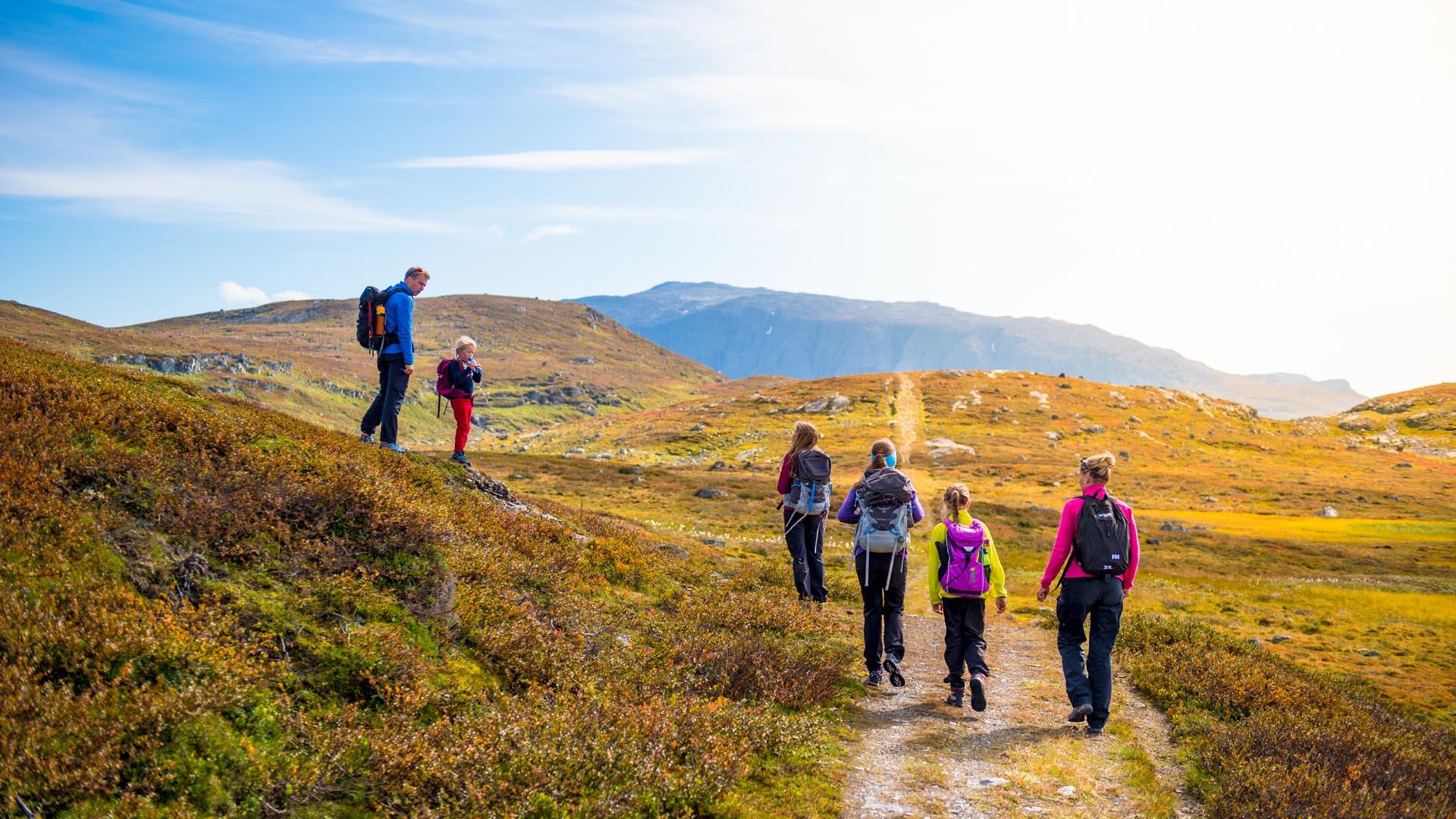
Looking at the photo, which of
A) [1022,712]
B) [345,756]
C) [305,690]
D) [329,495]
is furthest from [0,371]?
[1022,712]

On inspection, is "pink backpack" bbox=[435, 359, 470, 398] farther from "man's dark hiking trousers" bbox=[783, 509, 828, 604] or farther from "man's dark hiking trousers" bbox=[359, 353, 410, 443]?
"man's dark hiking trousers" bbox=[783, 509, 828, 604]

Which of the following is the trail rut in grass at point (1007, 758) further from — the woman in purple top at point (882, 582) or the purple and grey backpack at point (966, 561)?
the purple and grey backpack at point (966, 561)

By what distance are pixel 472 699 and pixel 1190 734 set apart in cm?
930

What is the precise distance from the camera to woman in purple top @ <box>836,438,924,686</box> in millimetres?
10898

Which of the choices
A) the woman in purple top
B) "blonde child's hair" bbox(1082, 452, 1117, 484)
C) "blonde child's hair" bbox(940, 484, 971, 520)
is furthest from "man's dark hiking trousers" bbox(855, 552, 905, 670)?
"blonde child's hair" bbox(1082, 452, 1117, 484)

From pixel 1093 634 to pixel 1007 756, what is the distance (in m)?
2.31

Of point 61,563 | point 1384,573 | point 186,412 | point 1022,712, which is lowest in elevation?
point 1384,573

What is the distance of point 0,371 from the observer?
327 inches

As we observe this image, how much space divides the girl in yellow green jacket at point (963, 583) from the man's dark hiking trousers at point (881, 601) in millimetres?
595

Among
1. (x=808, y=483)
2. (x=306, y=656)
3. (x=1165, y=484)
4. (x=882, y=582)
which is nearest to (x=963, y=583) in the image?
(x=882, y=582)

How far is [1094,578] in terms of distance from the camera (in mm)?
9578

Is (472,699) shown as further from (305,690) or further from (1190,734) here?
(1190,734)

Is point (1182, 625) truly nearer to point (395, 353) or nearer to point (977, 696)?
point (977, 696)

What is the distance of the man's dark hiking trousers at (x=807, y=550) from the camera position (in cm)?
1383
